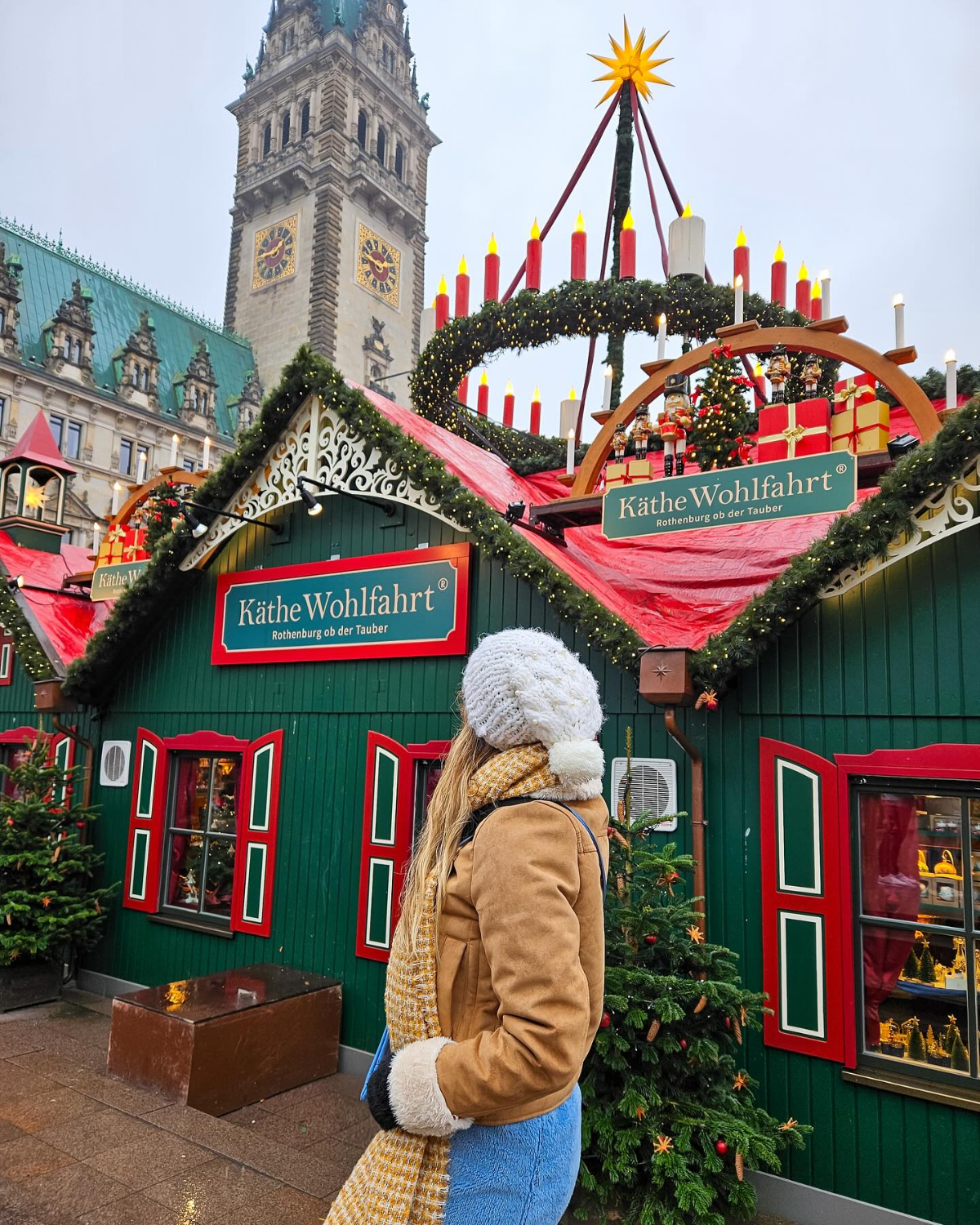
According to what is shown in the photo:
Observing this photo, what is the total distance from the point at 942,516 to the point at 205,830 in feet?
19.6

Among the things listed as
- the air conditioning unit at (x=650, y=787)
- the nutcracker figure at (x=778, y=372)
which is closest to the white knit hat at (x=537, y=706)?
the air conditioning unit at (x=650, y=787)

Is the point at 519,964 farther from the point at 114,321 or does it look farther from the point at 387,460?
the point at 114,321

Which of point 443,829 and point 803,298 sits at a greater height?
point 803,298

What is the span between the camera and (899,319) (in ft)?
15.3

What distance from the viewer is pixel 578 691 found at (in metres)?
1.98

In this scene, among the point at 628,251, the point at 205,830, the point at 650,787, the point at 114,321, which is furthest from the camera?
the point at 114,321

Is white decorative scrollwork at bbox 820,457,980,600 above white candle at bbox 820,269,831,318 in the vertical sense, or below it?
below

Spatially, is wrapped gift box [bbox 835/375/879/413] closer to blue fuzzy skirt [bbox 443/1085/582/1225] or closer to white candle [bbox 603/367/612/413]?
white candle [bbox 603/367/612/413]

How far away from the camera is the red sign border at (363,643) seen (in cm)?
581

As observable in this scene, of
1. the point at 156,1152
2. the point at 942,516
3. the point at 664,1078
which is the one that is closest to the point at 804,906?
the point at 664,1078

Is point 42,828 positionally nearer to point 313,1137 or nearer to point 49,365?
point 313,1137

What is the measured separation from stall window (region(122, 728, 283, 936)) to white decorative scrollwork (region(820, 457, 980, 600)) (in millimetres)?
4652

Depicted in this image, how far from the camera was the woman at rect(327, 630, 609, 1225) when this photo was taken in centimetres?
161

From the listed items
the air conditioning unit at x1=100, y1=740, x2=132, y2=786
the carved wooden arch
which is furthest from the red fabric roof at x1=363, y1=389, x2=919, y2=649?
the air conditioning unit at x1=100, y1=740, x2=132, y2=786
